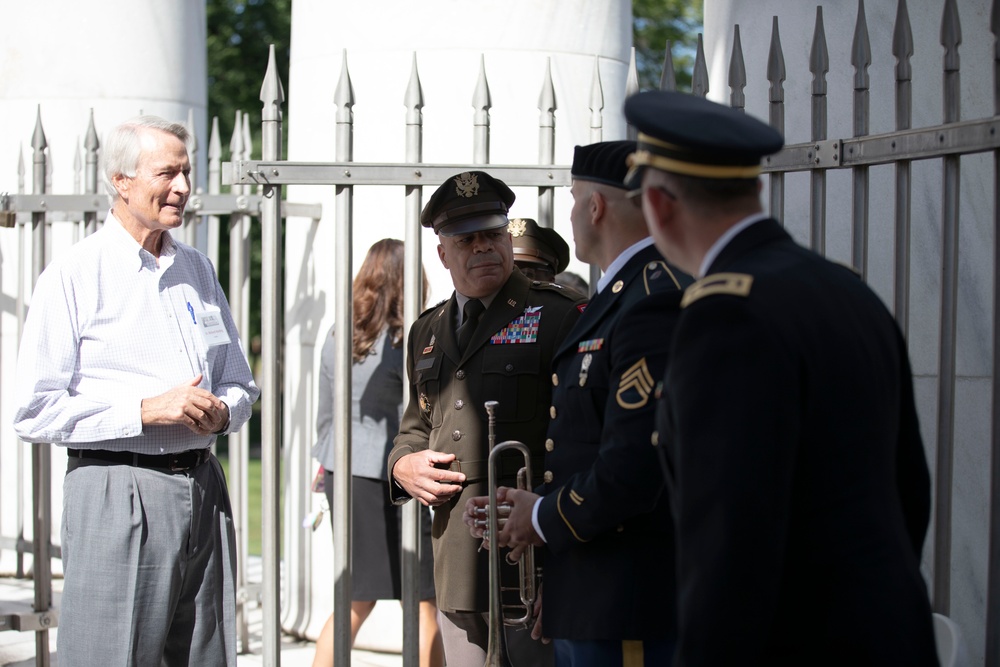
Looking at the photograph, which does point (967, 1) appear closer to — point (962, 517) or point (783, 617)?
point (962, 517)

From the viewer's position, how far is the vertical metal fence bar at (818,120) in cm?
348

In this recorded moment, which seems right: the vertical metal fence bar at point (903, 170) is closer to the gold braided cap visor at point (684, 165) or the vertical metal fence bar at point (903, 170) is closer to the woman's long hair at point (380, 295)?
the gold braided cap visor at point (684, 165)

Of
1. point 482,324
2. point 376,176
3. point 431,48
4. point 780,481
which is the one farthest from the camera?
point 431,48

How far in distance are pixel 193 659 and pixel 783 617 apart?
2.38m

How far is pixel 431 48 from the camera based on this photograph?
19.3 ft

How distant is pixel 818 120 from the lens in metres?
3.55

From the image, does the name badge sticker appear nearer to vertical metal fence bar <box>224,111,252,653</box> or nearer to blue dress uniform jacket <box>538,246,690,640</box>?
blue dress uniform jacket <box>538,246,690,640</box>

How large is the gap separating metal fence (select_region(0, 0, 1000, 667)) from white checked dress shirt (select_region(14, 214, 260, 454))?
1.23 ft

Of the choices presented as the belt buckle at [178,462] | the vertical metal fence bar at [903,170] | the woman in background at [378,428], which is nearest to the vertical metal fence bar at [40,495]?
the woman in background at [378,428]

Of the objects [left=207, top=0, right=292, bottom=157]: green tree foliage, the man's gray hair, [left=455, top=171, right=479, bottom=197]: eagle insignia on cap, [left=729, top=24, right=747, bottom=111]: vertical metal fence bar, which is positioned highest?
[left=207, top=0, right=292, bottom=157]: green tree foliage

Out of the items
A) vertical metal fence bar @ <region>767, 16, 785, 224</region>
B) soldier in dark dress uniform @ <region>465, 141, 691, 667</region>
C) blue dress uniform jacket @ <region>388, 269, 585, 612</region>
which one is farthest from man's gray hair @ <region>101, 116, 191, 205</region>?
vertical metal fence bar @ <region>767, 16, 785, 224</region>

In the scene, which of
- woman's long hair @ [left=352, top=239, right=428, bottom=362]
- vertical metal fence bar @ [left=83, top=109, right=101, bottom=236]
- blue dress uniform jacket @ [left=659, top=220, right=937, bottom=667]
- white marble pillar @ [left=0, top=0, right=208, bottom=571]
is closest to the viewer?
blue dress uniform jacket @ [left=659, top=220, right=937, bottom=667]

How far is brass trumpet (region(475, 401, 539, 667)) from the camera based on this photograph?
322cm

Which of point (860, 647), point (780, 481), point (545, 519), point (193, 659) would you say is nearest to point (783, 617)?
point (860, 647)
